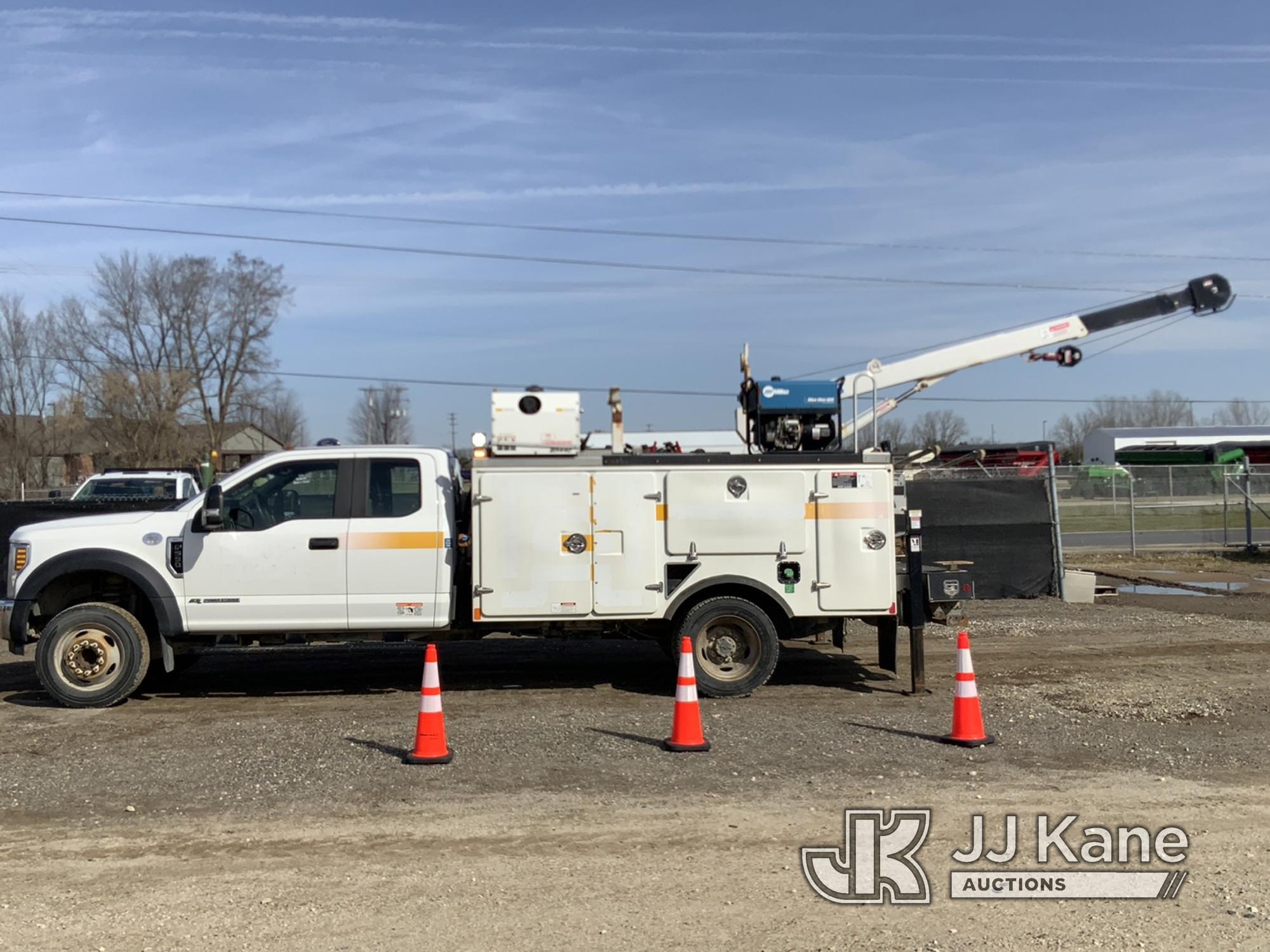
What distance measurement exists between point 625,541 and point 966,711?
10.0 feet

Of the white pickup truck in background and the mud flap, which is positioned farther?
the white pickup truck in background

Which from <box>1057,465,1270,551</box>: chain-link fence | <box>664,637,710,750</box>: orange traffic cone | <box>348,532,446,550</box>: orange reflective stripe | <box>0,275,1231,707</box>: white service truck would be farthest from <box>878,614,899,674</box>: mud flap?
<box>1057,465,1270,551</box>: chain-link fence

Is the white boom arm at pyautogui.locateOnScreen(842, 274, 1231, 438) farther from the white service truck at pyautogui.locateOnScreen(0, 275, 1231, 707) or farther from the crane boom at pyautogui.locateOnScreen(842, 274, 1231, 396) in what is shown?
the white service truck at pyautogui.locateOnScreen(0, 275, 1231, 707)

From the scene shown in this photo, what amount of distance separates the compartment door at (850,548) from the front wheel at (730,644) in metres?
0.58

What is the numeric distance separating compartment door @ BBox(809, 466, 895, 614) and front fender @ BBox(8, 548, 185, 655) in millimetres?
5386

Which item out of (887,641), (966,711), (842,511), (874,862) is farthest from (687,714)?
(887,641)

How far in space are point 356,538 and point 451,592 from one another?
2.96 ft

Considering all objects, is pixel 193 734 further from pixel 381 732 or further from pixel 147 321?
pixel 147 321

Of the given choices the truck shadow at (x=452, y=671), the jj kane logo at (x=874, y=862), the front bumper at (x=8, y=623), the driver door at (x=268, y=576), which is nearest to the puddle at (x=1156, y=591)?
the truck shadow at (x=452, y=671)

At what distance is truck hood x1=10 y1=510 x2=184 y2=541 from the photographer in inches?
360

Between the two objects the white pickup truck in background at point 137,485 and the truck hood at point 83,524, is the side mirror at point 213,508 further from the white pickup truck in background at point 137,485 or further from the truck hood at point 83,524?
the white pickup truck in background at point 137,485

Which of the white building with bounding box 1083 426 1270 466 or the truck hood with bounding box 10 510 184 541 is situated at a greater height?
the white building with bounding box 1083 426 1270 466

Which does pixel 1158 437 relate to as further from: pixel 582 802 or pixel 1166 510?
pixel 582 802

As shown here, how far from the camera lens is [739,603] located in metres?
9.34
